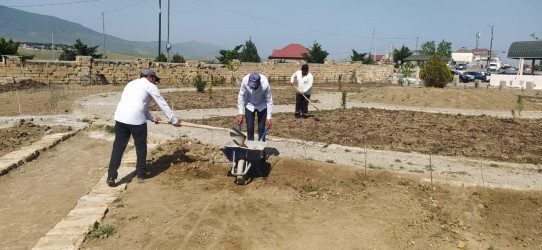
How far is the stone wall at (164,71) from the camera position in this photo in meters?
19.9

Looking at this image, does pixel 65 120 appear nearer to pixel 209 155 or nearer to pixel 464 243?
pixel 209 155

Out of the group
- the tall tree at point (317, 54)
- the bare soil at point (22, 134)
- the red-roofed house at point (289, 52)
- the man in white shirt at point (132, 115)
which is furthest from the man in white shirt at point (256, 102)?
the red-roofed house at point (289, 52)

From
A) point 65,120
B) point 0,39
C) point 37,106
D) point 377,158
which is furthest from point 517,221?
point 0,39

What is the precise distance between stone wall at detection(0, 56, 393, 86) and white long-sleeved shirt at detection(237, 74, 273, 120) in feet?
52.4

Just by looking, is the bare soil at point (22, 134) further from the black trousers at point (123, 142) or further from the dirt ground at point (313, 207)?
the black trousers at point (123, 142)

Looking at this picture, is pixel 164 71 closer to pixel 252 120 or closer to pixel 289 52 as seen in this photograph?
→ pixel 252 120

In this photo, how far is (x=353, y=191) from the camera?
5.16 meters

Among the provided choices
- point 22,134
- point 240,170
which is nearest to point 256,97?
point 240,170

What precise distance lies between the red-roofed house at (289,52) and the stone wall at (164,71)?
3334cm

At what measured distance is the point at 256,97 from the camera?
602 cm

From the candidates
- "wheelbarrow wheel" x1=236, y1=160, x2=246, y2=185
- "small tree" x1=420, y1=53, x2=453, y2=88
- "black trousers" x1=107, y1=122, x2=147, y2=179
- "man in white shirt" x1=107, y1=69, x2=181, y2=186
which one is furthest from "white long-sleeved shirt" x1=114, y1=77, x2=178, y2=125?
"small tree" x1=420, y1=53, x2=453, y2=88

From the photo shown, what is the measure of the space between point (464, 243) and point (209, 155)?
4192 millimetres

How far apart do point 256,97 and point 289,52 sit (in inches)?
2499

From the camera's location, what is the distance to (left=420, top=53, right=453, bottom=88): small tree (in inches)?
656
